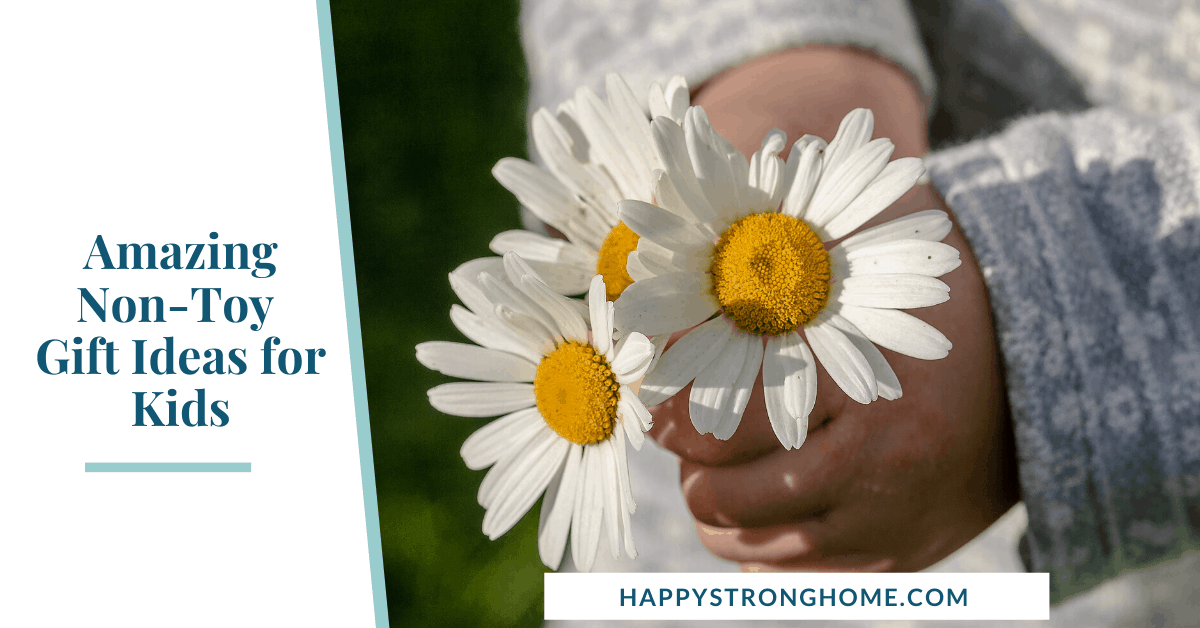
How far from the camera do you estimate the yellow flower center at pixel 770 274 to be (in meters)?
0.27

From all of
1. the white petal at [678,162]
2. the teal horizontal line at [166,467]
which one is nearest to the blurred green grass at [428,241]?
the teal horizontal line at [166,467]

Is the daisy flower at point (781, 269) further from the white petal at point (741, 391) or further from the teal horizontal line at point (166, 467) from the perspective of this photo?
the teal horizontal line at point (166, 467)

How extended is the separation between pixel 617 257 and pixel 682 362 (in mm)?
62

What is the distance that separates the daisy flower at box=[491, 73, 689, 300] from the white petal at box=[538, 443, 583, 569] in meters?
0.07

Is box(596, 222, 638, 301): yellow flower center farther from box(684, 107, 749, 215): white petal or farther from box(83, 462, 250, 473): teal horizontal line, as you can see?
box(83, 462, 250, 473): teal horizontal line

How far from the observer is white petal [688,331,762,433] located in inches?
10.4

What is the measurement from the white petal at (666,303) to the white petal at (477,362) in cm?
8

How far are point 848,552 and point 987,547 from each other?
16cm

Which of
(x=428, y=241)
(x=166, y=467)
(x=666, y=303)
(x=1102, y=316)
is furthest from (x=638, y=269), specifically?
(x=428, y=241)

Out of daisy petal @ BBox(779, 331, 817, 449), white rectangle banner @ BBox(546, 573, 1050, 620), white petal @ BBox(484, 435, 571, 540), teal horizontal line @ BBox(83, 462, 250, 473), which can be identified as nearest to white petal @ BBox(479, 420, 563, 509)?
white petal @ BBox(484, 435, 571, 540)

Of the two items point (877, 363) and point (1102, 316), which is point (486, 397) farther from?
point (1102, 316)

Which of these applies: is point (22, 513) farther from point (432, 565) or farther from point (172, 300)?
point (432, 565)

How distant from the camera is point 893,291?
269 mm

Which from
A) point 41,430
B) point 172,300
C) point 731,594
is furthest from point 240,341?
point 731,594
